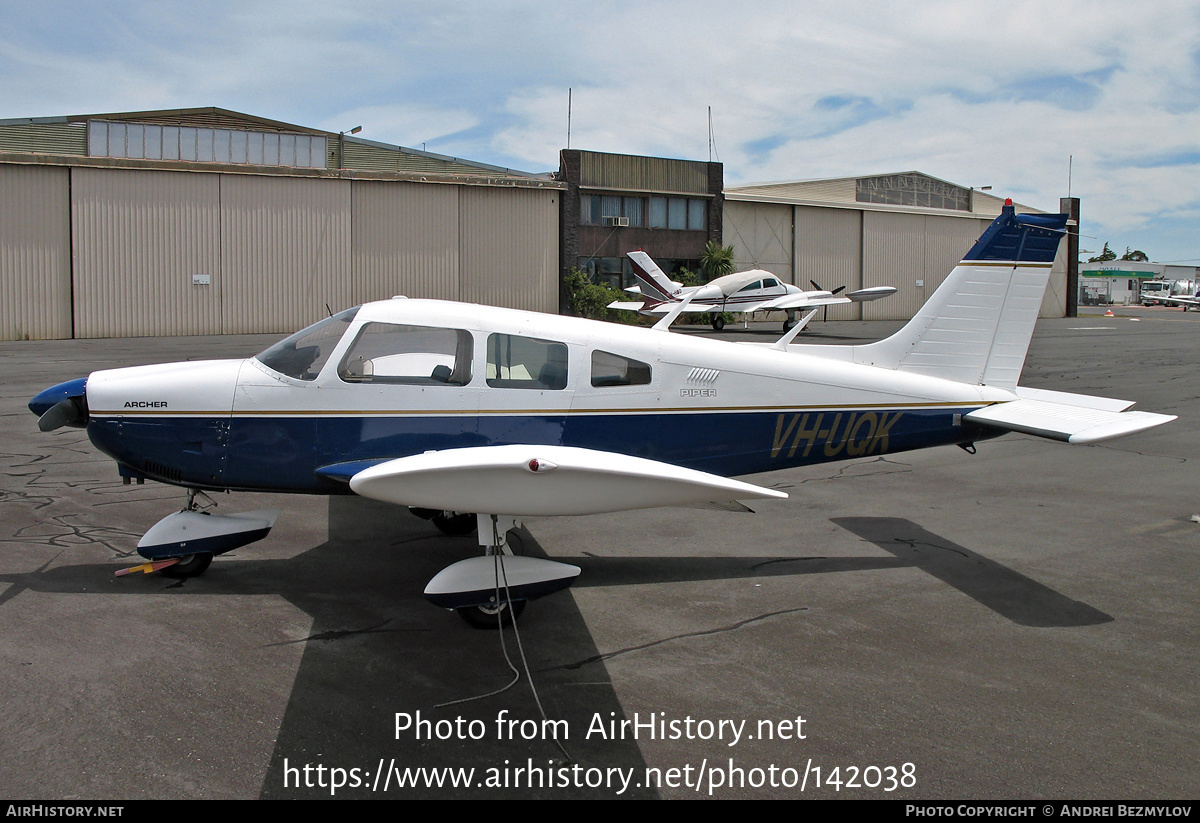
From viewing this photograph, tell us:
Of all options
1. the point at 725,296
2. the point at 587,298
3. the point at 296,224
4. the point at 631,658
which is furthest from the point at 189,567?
the point at 587,298

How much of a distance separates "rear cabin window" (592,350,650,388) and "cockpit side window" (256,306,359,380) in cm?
172

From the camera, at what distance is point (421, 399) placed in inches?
229

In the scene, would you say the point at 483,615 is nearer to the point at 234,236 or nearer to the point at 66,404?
the point at 66,404

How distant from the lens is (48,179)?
28.6 meters

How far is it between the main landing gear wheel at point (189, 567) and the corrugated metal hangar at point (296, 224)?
27.7 metres

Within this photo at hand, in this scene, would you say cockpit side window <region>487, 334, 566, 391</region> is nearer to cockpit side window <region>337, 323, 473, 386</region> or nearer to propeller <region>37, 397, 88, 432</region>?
cockpit side window <region>337, 323, 473, 386</region>

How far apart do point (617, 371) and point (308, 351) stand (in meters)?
2.12

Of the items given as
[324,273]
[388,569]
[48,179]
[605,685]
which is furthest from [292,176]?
[605,685]

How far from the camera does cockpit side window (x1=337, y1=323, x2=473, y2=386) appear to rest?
5855mm

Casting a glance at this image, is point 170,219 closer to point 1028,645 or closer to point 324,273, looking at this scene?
point 324,273

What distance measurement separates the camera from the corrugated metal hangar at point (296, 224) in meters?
29.1

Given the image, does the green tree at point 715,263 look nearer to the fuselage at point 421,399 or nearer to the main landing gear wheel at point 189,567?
the fuselage at point 421,399

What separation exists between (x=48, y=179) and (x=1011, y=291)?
3101 cm
